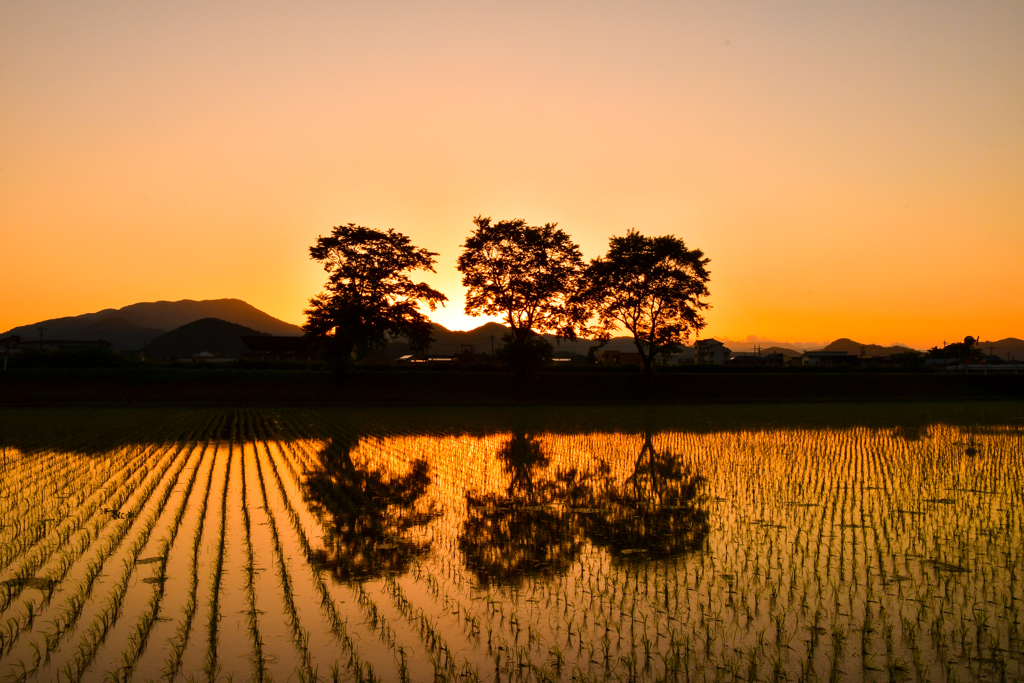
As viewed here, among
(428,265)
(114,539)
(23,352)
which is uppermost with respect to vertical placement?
(428,265)

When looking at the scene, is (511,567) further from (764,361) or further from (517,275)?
(764,361)

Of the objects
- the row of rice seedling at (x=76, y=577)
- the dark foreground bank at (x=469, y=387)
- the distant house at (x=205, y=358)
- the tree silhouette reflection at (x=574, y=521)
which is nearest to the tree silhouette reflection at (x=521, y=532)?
the tree silhouette reflection at (x=574, y=521)

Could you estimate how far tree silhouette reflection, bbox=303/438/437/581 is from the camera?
403 inches

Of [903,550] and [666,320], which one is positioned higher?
[666,320]

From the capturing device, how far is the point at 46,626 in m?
7.61

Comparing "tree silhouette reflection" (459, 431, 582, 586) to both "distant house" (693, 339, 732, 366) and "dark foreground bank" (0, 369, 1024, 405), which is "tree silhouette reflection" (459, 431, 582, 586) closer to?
"dark foreground bank" (0, 369, 1024, 405)

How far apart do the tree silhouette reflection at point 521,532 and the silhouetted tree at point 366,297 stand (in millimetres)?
39552

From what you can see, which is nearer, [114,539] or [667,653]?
[667,653]

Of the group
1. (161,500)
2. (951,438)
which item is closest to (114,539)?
(161,500)

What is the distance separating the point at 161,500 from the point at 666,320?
5122cm

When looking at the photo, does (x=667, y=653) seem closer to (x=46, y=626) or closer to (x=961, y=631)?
(x=961, y=631)

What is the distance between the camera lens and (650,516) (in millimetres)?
13531

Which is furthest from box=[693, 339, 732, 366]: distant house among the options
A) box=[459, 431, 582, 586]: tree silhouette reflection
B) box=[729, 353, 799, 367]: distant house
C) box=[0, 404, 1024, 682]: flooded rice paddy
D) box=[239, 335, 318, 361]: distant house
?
box=[459, 431, 582, 586]: tree silhouette reflection

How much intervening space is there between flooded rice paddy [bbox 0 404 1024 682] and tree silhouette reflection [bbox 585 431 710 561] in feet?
0.26
